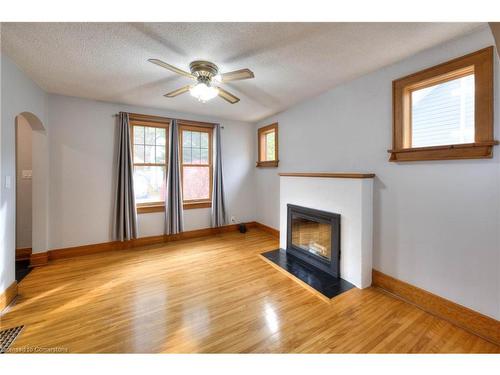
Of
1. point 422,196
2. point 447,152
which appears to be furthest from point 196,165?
point 447,152

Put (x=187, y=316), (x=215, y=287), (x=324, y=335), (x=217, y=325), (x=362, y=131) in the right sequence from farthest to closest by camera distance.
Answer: (x=362, y=131)
(x=215, y=287)
(x=187, y=316)
(x=217, y=325)
(x=324, y=335)

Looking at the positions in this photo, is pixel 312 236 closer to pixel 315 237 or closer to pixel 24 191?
pixel 315 237

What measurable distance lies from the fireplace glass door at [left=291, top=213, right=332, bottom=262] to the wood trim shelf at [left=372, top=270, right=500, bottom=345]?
1.99ft

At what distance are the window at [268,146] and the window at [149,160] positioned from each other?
2.02m

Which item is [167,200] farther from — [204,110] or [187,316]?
[187,316]

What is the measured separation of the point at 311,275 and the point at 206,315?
140 cm

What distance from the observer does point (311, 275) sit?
2604mm

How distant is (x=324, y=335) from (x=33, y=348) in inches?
87.7

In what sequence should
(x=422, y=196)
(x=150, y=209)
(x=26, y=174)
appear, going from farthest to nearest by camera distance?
1. (x=150, y=209)
2. (x=26, y=174)
3. (x=422, y=196)

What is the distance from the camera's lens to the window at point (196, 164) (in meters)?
4.16

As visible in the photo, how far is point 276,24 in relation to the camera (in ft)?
5.22

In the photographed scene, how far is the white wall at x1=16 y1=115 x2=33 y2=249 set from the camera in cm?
320

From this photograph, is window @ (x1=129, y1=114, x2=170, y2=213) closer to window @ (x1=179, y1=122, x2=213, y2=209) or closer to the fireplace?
window @ (x1=179, y1=122, x2=213, y2=209)
